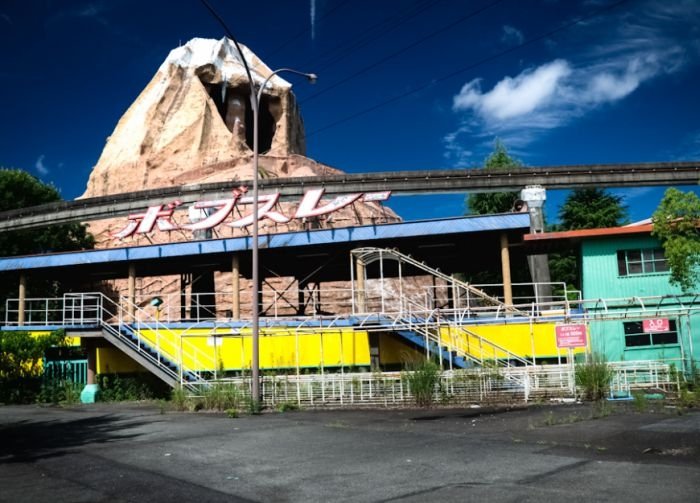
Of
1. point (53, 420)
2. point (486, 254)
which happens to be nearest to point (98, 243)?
point (486, 254)

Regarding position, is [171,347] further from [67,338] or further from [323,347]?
[323,347]

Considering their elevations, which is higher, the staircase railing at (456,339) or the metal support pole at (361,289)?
the metal support pole at (361,289)

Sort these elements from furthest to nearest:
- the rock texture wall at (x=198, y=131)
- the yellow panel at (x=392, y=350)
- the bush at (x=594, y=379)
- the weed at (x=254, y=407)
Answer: the rock texture wall at (x=198, y=131)
the yellow panel at (x=392, y=350)
the weed at (x=254, y=407)
the bush at (x=594, y=379)

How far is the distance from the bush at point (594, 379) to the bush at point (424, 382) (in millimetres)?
4040

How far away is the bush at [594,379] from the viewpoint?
17875 millimetres

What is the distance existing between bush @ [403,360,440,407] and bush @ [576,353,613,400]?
13.3ft

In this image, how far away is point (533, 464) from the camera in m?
9.46

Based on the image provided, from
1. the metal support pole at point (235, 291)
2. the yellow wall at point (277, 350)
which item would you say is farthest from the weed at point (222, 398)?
the metal support pole at point (235, 291)

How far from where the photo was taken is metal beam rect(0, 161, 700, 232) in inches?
1730

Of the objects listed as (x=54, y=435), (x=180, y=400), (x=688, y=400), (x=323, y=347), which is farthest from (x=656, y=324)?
(x=54, y=435)

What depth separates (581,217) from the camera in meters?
53.2

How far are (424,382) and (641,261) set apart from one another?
10.5m

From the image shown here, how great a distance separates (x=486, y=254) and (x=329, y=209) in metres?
8.80

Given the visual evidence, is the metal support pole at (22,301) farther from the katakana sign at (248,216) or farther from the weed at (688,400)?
the weed at (688,400)
